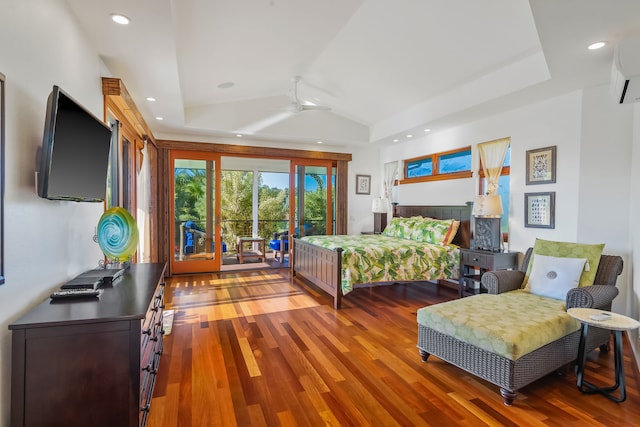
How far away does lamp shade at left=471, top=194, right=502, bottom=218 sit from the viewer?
13.3ft

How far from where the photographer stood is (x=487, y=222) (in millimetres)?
4281

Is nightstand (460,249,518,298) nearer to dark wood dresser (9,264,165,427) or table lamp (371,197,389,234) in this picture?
table lamp (371,197,389,234)

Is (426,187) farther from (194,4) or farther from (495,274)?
(194,4)

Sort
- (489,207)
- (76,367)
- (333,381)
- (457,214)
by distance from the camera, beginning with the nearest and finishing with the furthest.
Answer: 1. (76,367)
2. (333,381)
3. (489,207)
4. (457,214)

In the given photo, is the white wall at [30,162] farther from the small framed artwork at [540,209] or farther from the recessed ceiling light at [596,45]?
the small framed artwork at [540,209]

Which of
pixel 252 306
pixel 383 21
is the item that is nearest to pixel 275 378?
pixel 252 306

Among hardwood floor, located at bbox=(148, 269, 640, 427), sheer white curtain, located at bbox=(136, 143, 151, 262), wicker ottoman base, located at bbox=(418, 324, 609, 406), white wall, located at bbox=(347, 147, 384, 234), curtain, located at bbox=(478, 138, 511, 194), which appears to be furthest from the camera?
white wall, located at bbox=(347, 147, 384, 234)

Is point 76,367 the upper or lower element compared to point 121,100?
lower

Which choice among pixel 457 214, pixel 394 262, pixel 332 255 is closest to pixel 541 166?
pixel 457 214

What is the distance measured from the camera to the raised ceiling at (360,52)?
230cm

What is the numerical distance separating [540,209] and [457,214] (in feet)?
4.23

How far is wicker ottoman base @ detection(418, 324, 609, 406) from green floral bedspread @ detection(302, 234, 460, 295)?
4.65ft

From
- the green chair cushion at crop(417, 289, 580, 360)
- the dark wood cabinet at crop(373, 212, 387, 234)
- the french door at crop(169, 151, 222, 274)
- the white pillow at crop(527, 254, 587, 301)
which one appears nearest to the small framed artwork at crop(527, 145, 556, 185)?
the white pillow at crop(527, 254, 587, 301)

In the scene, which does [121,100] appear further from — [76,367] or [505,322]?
[505,322]
